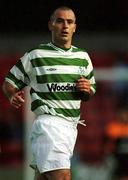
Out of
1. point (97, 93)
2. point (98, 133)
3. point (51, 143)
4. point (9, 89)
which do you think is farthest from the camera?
point (97, 93)

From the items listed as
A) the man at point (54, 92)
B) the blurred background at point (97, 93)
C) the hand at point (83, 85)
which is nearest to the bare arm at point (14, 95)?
the man at point (54, 92)

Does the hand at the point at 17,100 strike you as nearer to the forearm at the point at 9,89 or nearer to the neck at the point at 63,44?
the forearm at the point at 9,89

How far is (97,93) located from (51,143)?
27.7ft

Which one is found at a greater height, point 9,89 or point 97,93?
point 9,89

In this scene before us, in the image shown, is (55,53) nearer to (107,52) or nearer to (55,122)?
(55,122)

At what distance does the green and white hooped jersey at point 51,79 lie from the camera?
6574 mm

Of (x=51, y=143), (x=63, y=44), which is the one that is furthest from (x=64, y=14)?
(x=51, y=143)

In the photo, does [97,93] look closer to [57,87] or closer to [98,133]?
[98,133]

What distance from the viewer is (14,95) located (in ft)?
21.5

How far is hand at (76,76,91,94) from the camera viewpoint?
6.57 metres

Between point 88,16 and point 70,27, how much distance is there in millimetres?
11629

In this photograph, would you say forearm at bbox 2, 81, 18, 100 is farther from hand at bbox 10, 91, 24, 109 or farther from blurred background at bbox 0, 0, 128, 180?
blurred background at bbox 0, 0, 128, 180

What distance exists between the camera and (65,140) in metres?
6.57

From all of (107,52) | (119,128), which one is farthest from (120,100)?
(107,52)
